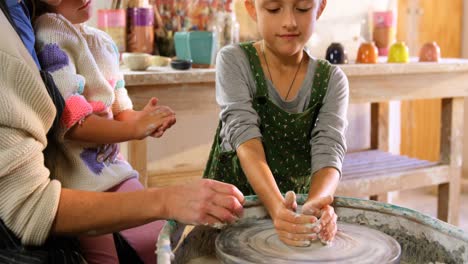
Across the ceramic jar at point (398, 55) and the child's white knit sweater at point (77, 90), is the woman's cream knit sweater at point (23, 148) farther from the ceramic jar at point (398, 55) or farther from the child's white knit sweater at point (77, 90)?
the ceramic jar at point (398, 55)

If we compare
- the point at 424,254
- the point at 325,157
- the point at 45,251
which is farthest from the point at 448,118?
the point at 45,251

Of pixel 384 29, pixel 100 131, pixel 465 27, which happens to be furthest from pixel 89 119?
pixel 465 27

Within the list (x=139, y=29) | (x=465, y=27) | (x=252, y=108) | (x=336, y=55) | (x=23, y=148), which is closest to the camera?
(x=23, y=148)

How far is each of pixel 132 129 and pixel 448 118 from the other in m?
2.18

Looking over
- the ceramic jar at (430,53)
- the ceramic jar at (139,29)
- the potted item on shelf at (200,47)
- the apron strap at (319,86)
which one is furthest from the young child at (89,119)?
the ceramic jar at (430,53)

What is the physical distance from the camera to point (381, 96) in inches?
110

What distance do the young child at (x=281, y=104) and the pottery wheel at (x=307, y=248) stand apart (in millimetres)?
347

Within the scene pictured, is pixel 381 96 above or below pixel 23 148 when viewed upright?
below

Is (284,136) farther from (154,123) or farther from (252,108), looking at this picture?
(154,123)

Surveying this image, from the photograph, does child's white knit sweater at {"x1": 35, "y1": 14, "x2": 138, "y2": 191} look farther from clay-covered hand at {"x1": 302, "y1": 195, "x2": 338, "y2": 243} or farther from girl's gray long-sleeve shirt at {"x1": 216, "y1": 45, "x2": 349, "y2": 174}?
clay-covered hand at {"x1": 302, "y1": 195, "x2": 338, "y2": 243}

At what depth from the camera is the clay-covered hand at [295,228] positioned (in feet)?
3.40

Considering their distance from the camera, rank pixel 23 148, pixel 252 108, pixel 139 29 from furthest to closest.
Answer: pixel 139 29 → pixel 252 108 → pixel 23 148

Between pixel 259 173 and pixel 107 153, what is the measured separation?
330mm

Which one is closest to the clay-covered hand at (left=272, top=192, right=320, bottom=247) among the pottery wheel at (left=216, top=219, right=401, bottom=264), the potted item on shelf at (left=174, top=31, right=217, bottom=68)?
the pottery wheel at (left=216, top=219, right=401, bottom=264)
